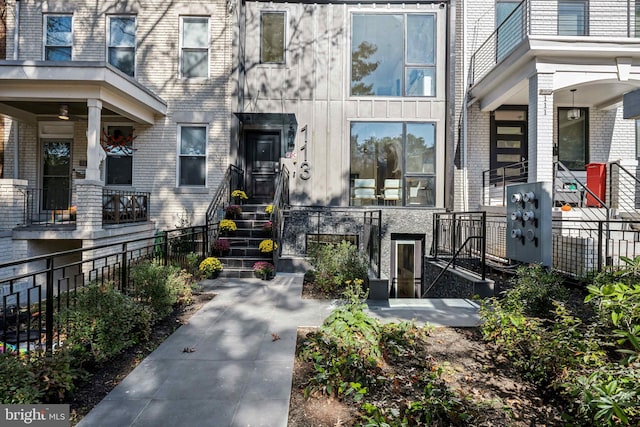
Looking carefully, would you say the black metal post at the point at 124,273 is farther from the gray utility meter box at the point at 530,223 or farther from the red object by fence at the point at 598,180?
the red object by fence at the point at 598,180

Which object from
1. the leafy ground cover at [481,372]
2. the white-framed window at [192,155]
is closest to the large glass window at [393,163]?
the white-framed window at [192,155]

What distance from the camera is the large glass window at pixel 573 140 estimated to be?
1025 cm

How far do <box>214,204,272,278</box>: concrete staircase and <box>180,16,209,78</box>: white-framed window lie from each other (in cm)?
455

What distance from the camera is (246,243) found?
8297 mm

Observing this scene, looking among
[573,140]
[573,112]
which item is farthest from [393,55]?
[573,140]

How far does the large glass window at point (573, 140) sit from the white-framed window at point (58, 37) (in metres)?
14.9

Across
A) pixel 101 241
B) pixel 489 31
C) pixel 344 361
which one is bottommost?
pixel 344 361

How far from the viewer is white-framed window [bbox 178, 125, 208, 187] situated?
10531 mm

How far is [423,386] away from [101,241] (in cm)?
772

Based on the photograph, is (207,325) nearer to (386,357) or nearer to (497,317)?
(386,357)

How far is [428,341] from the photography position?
12.9 ft

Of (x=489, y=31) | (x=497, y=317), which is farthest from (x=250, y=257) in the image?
(x=489, y=31)

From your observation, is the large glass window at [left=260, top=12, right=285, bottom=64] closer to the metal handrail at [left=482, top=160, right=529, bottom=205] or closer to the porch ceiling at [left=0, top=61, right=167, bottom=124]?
the porch ceiling at [left=0, top=61, right=167, bottom=124]

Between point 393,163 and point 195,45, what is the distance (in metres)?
7.04
